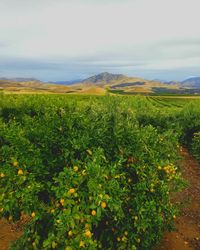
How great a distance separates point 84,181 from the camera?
441 cm

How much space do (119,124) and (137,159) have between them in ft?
2.08

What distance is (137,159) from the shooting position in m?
5.20

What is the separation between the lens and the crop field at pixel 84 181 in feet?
13.6

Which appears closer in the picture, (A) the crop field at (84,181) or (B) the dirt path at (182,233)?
(A) the crop field at (84,181)

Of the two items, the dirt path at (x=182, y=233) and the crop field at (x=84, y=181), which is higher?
the crop field at (x=84, y=181)

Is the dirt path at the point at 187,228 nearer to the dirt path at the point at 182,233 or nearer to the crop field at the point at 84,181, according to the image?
the dirt path at the point at 182,233

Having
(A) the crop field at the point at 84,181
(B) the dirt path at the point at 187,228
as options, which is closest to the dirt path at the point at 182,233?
(B) the dirt path at the point at 187,228

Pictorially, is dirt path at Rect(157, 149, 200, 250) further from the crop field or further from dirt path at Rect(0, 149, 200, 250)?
the crop field

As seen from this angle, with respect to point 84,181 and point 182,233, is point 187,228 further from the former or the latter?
point 84,181

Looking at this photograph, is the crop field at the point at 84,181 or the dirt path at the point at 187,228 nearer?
the crop field at the point at 84,181

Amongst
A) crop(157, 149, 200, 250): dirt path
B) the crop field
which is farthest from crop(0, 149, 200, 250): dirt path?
the crop field

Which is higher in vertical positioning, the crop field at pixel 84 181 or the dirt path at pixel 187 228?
the crop field at pixel 84 181

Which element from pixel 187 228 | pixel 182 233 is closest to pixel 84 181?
pixel 182 233

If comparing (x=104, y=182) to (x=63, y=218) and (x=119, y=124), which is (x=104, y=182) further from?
(x=119, y=124)
